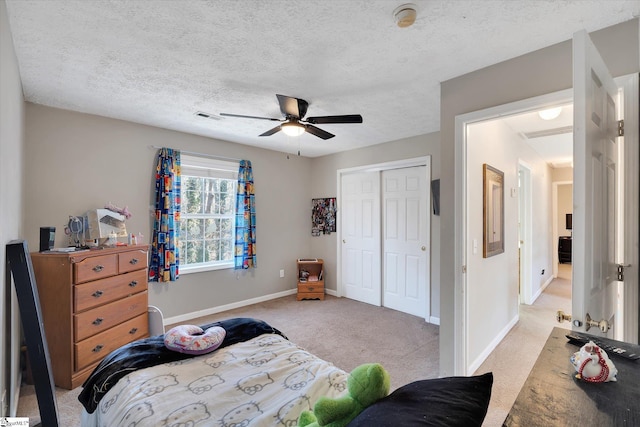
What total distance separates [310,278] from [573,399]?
14.3 ft

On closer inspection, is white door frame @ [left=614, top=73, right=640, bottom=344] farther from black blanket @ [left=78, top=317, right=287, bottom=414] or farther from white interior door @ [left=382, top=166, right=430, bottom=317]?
white interior door @ [left=382, top=166, right=430, bottom=317]

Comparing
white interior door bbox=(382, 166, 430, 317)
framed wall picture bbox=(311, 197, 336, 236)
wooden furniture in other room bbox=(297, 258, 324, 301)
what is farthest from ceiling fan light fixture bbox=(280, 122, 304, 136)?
wooden furniture in other room bbox=(297, 258, 324, 301)

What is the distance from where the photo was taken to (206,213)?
4.11m

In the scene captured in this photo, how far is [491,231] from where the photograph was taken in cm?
291

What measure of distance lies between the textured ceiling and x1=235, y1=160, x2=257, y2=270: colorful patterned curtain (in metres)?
1.46

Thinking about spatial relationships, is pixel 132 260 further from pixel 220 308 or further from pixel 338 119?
pixel 338 119

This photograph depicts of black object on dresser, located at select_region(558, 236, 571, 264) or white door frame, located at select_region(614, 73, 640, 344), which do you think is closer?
white door frame, located at select_region(614, 73, 640, 344)

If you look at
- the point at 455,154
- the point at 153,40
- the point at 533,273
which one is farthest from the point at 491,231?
the point at 153,40

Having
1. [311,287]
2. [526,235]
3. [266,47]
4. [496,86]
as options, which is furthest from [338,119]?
[526,235]

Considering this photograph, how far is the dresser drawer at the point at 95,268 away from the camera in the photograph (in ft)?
7.63

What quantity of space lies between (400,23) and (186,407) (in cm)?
209

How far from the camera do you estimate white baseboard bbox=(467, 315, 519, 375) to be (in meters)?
2.54

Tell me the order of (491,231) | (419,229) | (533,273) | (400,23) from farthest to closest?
1. (533,273)
2. (419,229)
3. (491,231)
4. (400,23)

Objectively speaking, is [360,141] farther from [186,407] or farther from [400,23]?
[186,407]
